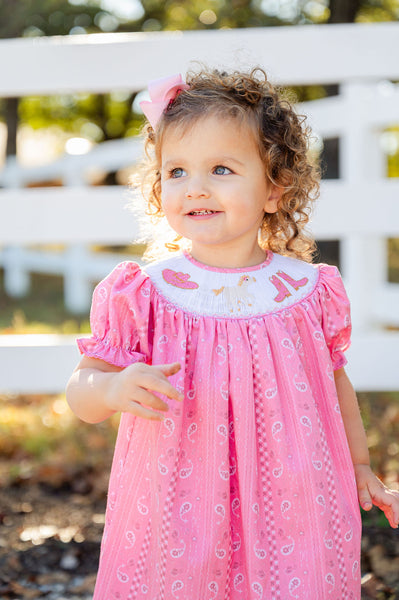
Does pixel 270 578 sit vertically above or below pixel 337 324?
below

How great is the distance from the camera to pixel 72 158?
8.10 metres

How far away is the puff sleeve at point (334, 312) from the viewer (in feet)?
5.72

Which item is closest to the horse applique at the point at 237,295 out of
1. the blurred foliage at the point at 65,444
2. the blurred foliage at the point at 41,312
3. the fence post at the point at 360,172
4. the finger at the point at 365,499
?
the finger at the point at 365,499

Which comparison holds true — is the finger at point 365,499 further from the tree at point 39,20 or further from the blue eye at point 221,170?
the tree at point 39,20

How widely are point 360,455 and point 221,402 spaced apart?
455 millimetres

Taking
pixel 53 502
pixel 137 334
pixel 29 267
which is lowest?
pixel 29 267

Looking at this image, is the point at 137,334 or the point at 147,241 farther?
the point at 147,241

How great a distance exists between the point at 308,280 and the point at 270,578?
71 cm

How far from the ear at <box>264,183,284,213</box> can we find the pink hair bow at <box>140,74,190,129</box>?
1.08ft

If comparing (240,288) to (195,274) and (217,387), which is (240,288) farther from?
(217,387)

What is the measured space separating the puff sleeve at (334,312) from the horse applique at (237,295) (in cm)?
20

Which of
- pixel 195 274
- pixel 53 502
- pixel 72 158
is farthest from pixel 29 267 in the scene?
pixel 195 274

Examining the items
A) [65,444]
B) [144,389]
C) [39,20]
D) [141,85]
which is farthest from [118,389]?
[39,20]

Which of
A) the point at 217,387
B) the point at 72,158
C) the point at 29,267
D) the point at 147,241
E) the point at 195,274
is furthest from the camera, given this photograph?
the point at 29,267
